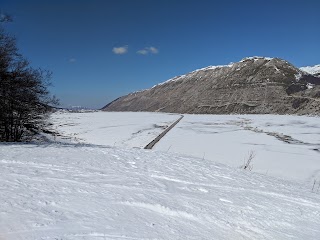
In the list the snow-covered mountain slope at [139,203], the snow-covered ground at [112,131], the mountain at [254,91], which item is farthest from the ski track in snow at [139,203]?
the mountain at [254,91]

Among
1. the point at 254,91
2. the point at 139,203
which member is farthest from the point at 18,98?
the point at 254,91

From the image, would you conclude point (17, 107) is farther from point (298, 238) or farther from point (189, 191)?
point (298, 238)

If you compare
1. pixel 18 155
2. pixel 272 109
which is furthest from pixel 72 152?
pixel 272 109

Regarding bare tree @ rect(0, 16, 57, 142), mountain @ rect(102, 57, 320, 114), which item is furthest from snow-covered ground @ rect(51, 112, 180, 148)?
mountain @ rect(102, 57, 320, 114)

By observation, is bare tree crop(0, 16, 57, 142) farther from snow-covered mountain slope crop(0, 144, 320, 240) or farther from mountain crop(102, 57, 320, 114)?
mountain crop(102, 57, 320, 114)

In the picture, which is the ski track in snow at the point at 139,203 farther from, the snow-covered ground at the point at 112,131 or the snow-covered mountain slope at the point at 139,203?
the snow-covered ground at the point at 112,131

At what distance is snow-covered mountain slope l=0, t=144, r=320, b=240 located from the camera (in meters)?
4.31

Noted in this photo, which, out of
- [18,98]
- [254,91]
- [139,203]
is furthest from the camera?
[254,91]

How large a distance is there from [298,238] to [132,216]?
2.64 meters

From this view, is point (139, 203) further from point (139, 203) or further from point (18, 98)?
point (18, 98)

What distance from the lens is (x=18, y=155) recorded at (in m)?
8.95

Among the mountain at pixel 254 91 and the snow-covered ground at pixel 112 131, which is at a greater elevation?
the mountain at pixel 254 91

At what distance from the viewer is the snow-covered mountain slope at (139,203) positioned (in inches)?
170

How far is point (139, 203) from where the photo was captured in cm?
548
